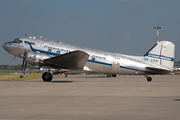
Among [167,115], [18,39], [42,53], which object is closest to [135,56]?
[42,53]

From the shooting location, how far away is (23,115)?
725 centimetres

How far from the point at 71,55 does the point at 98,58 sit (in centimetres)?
446

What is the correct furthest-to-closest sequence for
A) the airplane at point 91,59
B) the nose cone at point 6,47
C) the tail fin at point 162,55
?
the tail fin at point 162,55, the nose cone at point 6,47, the airplane at point 91,59

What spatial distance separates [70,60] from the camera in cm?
2536

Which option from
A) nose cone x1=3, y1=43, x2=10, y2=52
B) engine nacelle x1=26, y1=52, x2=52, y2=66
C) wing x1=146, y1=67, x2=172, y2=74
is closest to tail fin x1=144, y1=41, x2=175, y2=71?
wing x1=146, y1=67, x2=172, y2=74

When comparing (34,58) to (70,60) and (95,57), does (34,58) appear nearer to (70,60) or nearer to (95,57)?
(70,60)

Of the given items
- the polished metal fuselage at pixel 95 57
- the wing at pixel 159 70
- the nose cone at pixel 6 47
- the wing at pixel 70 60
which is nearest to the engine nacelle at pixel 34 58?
the wing at pixel 70 60

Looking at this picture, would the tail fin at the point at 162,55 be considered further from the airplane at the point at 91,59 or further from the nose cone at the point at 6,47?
the nose cone at the point at 6,47

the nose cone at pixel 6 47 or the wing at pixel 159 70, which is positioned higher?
the nose cone at pixel 6 47

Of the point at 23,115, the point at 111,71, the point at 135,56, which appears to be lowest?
the point at 23,115

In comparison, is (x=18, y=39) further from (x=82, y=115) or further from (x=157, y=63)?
(x=82, y=115)

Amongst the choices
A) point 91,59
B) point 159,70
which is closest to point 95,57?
point 91,59

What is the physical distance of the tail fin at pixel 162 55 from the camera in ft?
92.4

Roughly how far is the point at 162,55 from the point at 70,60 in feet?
38.3
